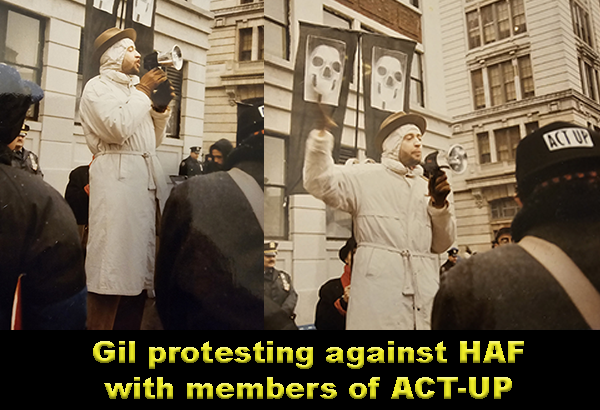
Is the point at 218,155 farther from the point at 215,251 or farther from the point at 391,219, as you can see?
the point at 391,219

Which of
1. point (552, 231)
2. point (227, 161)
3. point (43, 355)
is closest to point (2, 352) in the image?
point (43, 355)

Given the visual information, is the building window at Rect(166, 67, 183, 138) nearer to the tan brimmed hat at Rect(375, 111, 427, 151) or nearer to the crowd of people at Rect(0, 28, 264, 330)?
the crowd of people at Rect(0, 28, 264, 330)

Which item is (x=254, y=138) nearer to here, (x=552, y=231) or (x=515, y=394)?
(x=552, y=231)

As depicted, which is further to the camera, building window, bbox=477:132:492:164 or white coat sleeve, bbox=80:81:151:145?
building window, bbox=477:132:492:164

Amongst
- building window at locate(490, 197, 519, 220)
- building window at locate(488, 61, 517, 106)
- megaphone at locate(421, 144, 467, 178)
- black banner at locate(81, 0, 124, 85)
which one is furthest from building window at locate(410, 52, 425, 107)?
black banner at locate(81, 0, 124, 85)

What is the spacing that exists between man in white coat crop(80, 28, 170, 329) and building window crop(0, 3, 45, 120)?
0.22 metres

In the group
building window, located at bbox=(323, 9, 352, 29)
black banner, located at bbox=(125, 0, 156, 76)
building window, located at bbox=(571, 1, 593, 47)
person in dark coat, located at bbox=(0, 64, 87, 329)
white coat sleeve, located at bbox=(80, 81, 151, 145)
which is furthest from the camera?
building window, located at bbox=(571, 1, 593, 47)

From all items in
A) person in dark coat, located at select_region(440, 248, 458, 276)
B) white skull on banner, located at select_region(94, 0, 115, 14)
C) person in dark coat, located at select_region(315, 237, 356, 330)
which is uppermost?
white skull on banner, located at select_region(94, 0, 115, 14)

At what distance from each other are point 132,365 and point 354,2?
2020mm

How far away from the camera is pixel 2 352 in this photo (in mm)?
1937

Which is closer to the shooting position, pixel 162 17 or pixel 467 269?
pixel 467 269

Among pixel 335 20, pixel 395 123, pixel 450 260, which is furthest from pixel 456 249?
pixel 335 20

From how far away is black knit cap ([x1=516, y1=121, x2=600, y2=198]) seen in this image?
193cm

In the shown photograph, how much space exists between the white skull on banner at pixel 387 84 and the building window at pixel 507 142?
0.49 metres
